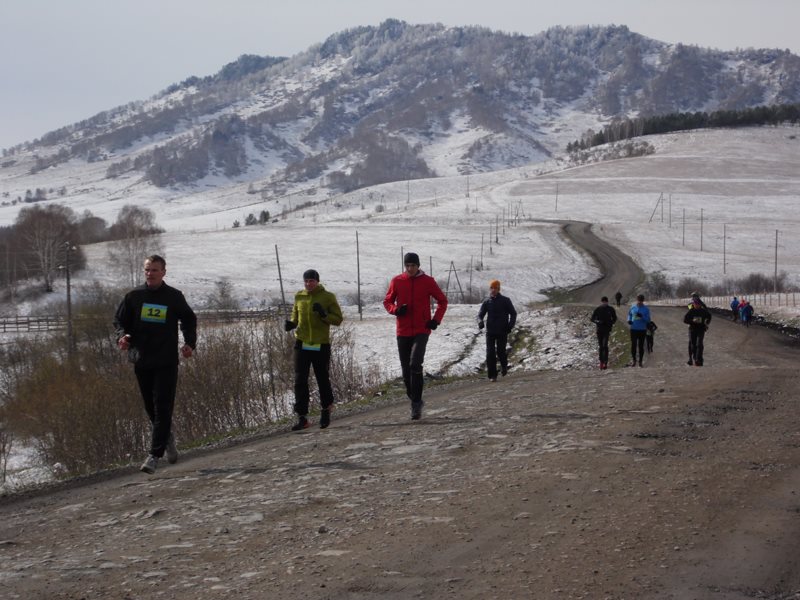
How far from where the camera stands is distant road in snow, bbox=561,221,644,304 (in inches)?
3290

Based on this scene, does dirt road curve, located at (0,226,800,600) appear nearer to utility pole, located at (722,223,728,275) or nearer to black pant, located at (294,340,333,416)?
black pant, located at (294,340,333,416)

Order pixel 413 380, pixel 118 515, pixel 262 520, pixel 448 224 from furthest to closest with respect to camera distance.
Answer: pixel 448 224 < pixel 413 380 < pixel 118 515 < pixel 262 520

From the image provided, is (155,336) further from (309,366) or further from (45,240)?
(45,240)

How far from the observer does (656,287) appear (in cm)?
8769

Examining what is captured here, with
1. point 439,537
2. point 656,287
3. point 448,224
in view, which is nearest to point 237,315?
point 656,287

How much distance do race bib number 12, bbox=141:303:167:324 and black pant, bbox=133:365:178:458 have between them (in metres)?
0.57

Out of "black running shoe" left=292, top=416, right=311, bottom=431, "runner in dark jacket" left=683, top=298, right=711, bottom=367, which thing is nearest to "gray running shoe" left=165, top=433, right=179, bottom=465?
"black running shoe" left=292, top=416, right=311, bottom=431

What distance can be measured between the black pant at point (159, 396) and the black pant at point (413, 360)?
389cm

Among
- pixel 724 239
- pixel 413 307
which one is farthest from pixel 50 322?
pixel 724 239

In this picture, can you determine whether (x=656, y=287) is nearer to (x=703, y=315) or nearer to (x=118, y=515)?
(x=703, y=315)

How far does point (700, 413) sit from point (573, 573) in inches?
265

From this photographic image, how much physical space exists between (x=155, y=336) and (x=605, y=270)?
88.5 m

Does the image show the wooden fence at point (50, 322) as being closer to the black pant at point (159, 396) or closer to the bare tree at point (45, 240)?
the bare tree at point (45, 240)

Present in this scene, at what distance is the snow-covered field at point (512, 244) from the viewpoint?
188 ft
